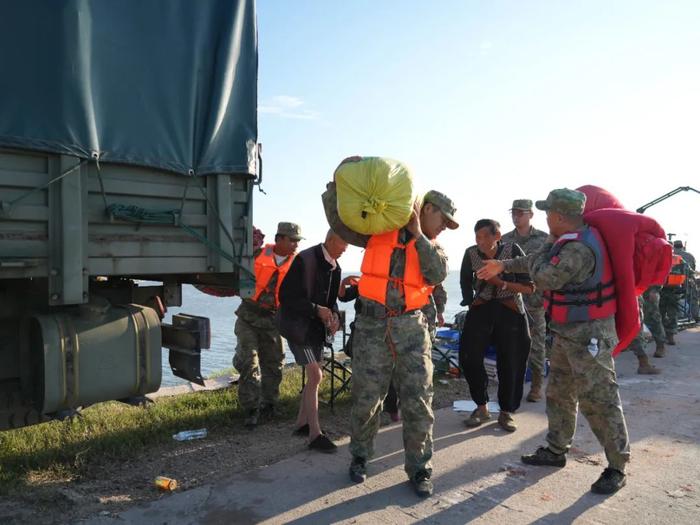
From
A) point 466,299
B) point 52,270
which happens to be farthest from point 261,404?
point 52,270

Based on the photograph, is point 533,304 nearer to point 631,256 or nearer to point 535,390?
point 535,390

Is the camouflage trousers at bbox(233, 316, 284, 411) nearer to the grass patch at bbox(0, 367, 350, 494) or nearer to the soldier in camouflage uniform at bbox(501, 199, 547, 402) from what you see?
the grass patch at bbox(0, 367, 350, 494)

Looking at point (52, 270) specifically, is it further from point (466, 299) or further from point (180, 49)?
point (466, 299)

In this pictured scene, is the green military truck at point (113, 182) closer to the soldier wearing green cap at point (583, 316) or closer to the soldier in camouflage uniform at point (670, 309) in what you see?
the soldier wearing green cap at point (583, 316)

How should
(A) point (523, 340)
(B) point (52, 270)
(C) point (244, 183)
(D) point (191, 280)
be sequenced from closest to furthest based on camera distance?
(B) point (52, 270)
(C) point (244, 183)
(D) point (191, 280)
(A) point (523, 340)

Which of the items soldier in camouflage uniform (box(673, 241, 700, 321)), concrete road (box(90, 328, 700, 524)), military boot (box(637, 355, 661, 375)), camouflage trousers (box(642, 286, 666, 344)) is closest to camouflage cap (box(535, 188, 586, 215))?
Result: concrete road (box(90, 328, 700, 524))

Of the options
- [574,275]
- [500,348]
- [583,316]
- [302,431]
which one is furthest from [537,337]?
[302,431]

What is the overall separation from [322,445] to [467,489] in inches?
46.7

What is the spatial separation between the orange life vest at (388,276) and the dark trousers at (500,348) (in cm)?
153

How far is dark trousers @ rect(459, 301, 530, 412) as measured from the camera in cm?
496

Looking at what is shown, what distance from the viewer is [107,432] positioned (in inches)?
185

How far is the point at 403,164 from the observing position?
3545 millimetres

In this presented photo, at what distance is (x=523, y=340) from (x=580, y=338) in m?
1.30

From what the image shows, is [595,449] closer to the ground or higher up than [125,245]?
closer to the ground
